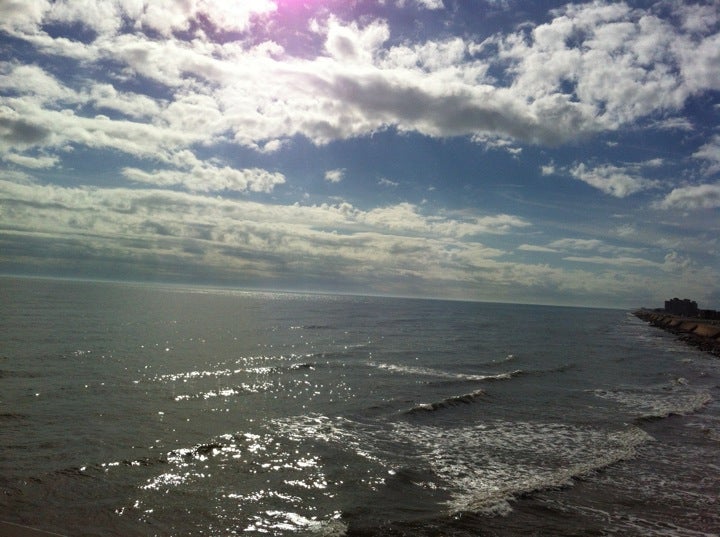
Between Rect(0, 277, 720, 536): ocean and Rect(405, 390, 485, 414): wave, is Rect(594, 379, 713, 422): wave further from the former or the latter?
Rect(405, 390, 485, 414): wave

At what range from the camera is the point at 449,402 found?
80.3ft

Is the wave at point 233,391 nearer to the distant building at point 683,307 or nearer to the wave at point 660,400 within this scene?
the wave at point 660,400

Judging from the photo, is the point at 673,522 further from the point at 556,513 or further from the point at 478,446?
the point at 478,446

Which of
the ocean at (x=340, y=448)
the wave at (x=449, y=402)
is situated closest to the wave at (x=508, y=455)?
the ocean at (x=340, y=448)

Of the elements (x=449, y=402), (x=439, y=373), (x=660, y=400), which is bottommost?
(x=439, y=373)

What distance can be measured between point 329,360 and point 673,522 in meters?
27.6

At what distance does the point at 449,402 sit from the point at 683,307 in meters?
165

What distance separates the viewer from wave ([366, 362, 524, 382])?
106 feet

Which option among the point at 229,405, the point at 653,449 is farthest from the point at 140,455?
the point at 653,449

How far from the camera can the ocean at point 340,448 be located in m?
11.2

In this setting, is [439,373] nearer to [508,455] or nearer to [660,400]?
[660,400]

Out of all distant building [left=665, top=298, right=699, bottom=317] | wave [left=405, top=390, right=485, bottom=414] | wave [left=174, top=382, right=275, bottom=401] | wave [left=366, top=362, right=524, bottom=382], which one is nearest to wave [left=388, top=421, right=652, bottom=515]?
wave [left=405, top=390, right=485, bottom=414]

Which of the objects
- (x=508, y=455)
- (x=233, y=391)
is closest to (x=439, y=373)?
(x=233, y=391)

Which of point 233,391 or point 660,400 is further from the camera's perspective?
point 660,400
